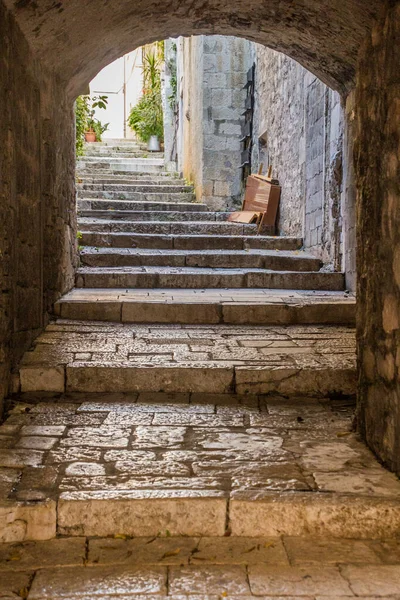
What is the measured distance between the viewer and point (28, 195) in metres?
3.79

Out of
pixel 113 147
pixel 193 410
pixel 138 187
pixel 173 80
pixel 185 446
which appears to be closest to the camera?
pixel 185 446

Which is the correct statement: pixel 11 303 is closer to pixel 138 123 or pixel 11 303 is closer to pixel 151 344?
pixel 151 344

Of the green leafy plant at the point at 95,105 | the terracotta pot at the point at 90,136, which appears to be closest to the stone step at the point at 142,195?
the green leafy plant at the point at 95,105

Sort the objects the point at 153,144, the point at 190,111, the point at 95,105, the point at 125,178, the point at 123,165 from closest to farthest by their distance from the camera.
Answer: the point at 95,105 → the point at 125,178 → the point at 190,111 → the point at 123,165 → the point at 153,144

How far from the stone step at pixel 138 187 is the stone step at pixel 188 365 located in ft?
21.6

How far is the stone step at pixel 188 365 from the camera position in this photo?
3.64 m

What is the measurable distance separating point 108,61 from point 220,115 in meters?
6.60

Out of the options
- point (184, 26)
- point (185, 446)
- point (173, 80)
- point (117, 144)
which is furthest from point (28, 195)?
point (117, 144)

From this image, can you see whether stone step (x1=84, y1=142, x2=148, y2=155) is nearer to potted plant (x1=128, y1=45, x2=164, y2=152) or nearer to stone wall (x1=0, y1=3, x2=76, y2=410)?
potted plant (x1=128, y1=45, x2=164, y2=152)

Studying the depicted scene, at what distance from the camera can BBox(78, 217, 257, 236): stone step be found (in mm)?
7770

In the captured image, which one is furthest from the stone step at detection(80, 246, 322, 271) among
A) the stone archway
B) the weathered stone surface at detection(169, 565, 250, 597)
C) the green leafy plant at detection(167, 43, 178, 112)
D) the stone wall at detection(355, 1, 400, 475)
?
the green leafy plant at detection(167, 43, 178, 112)

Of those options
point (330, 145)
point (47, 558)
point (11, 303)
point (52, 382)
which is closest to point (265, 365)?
point (52, 382)

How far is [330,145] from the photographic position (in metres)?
6.51

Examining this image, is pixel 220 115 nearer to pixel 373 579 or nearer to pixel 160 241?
pixel 160 241
